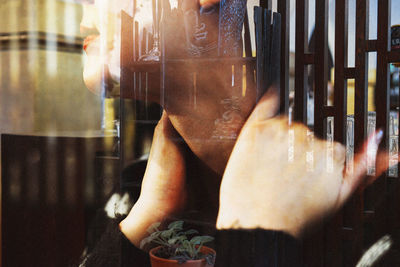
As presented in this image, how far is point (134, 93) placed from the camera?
218 cm

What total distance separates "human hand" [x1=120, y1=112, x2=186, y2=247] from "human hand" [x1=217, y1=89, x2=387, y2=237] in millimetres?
280

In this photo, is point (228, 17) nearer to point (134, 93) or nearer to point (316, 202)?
point (134, 93)

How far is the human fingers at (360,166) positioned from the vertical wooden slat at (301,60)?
28 centimetres

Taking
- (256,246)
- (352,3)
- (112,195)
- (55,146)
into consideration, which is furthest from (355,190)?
(55,146)

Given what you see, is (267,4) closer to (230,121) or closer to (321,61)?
(321,61)

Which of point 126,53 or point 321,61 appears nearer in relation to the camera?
point 321,61

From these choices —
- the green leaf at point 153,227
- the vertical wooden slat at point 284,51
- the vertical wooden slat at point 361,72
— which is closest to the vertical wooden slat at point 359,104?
the vertical wooden slat at point 361,72

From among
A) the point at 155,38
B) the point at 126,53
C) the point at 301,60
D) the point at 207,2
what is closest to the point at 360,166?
the point at 301,60

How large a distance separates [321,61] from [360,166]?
1.58ft

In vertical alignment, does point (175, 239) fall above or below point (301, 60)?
below

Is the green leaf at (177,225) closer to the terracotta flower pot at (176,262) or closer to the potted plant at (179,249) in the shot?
the potted plant at (179,249)

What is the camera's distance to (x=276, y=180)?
6.41 feet

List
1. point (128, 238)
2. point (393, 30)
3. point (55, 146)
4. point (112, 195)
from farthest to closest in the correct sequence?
point (55, 146), point (112, 195), point (128, 238), point (393, 30)

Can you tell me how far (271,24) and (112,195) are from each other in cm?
126
